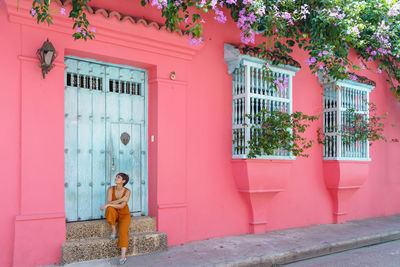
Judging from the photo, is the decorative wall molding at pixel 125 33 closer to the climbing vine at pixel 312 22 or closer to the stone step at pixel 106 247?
the climbing vine at pixel 312 22

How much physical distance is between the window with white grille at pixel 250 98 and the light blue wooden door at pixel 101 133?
5.27ft

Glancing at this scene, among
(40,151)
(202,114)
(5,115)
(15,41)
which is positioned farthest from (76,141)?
(202,114)

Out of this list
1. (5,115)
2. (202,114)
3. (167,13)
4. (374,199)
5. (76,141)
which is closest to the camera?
(5,115)

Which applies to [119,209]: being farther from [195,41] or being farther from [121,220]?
[195,41]

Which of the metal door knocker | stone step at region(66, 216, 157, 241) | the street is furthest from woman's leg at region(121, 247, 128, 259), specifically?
the street

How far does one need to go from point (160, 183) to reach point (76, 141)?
135cm

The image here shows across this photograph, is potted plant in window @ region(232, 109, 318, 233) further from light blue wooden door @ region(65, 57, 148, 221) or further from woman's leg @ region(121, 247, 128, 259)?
woman's leg @ region(121, 247, 128, 259)

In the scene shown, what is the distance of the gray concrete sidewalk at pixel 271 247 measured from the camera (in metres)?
5.19

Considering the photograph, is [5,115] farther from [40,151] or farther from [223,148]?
[223,148]

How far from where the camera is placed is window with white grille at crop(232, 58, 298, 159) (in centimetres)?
662

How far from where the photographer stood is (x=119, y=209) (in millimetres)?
5340

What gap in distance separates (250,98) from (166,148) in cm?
173

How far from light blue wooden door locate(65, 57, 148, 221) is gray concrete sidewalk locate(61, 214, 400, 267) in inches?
37.7

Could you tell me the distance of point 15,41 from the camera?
15.6ft
